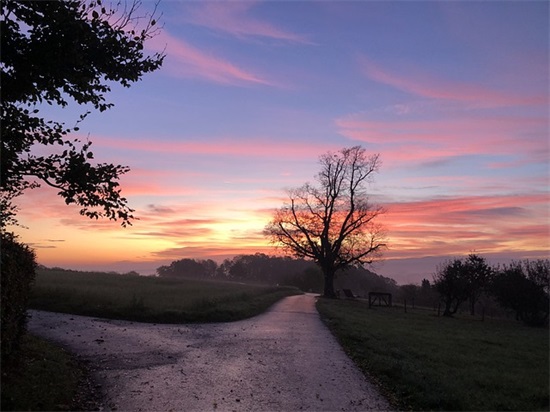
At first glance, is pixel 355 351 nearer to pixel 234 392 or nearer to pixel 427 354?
pixel 427 354

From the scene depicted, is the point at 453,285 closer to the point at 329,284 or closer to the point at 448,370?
the point at 329,284

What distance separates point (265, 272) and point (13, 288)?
138 meters

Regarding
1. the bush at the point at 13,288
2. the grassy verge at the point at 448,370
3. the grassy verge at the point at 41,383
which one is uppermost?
the bush at the point at 13,288

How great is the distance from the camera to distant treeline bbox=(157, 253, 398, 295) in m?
123

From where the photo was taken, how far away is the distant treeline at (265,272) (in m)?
123

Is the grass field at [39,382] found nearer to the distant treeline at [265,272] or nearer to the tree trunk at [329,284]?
the tree trunk at [329,284]

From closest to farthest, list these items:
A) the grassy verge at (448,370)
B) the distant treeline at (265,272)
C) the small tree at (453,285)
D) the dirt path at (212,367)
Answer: the dirt path at (212,367) → the grassy verge at (448,370) → the small tree at (453,285) → the distant treeline at (265,272)

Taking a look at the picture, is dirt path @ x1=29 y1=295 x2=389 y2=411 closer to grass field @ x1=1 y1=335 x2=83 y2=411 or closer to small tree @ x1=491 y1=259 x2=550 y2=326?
grass field @ x1=1 y1=335 x2=83 y2=411

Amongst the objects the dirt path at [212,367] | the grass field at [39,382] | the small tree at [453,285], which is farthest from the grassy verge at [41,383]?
the small tree at [453,285]

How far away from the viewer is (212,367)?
32.9ft

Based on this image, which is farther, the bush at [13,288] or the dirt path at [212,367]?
the dirt path at [212,367]

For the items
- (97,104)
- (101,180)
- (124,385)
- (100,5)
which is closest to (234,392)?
(124,385)

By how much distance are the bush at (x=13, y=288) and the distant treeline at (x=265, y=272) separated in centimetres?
8518

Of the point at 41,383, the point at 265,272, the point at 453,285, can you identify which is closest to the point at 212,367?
the point at 41,383
